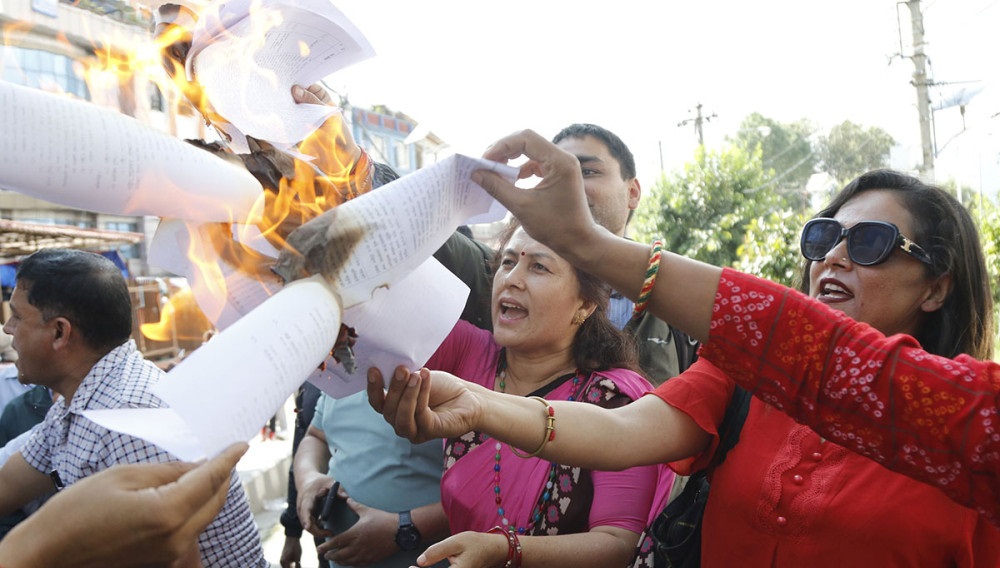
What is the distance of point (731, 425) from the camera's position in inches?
69.6

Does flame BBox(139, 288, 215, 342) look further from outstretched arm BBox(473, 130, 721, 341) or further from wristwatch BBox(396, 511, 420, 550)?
wristwatch BBox(396, 511, 420, 550)

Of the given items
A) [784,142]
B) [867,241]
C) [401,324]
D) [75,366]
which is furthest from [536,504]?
[784,142]

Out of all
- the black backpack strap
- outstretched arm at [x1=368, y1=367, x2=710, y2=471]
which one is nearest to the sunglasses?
the black backpack strap

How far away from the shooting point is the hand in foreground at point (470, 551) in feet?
5.31

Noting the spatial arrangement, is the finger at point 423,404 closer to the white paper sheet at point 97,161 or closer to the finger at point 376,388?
the finger at point 376,388

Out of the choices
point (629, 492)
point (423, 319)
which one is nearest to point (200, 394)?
point (423, 319)

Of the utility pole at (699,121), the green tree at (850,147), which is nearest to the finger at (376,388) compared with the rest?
the utility pole at (699,121)

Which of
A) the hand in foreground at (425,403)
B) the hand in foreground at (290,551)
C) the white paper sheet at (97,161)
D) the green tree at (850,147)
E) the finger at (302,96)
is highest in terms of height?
the finger at (302,96)

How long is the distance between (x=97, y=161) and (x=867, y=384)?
50.0 inches

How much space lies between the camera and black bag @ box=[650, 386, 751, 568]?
175 cm

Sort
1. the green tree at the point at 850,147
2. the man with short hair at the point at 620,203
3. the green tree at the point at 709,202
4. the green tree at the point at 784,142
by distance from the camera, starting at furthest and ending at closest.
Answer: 1. the green tree at the point at 784,142
2. the green tree at the point at 850,147
3. the green tree at the point at 709,202
4. the man with short hair at the point at 620,203

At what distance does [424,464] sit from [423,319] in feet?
3.95

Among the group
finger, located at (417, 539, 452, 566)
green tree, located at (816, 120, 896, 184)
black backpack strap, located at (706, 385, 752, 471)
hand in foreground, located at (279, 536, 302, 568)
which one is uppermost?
black backpack strap, located at (706, 385, 752, 471)

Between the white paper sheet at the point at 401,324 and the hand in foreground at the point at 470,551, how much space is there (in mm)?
466
